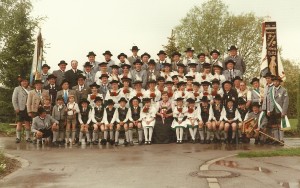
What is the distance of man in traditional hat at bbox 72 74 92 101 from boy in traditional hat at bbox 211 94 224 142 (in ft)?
15.3

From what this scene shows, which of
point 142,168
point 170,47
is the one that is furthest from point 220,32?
point 142,168

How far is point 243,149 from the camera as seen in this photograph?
1305 cm

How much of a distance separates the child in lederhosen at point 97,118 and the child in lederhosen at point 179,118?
2.56m

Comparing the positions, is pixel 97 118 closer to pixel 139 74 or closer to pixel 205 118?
pixel 139 74

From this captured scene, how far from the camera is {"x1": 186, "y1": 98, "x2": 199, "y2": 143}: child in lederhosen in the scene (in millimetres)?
15352

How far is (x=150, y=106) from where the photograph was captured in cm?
1577

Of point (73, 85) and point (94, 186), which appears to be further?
point (73, 85)

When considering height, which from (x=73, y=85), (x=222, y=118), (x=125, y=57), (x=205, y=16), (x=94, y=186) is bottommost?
(x=94, y=186)

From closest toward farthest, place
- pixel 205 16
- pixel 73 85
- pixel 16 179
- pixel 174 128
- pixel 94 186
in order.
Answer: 1. pixel 94 186
2. pixel 16 179
3. pixel 174 128
4. pixel 73 85
5. pixel 205 16

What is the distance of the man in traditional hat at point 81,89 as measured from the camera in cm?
1608

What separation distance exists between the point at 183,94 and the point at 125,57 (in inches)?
126

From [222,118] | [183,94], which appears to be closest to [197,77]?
[183,94]

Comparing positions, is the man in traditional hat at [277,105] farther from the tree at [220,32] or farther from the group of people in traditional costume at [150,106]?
the tree at [220,32]

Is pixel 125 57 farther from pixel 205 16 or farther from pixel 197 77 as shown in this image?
pixel 205 16
